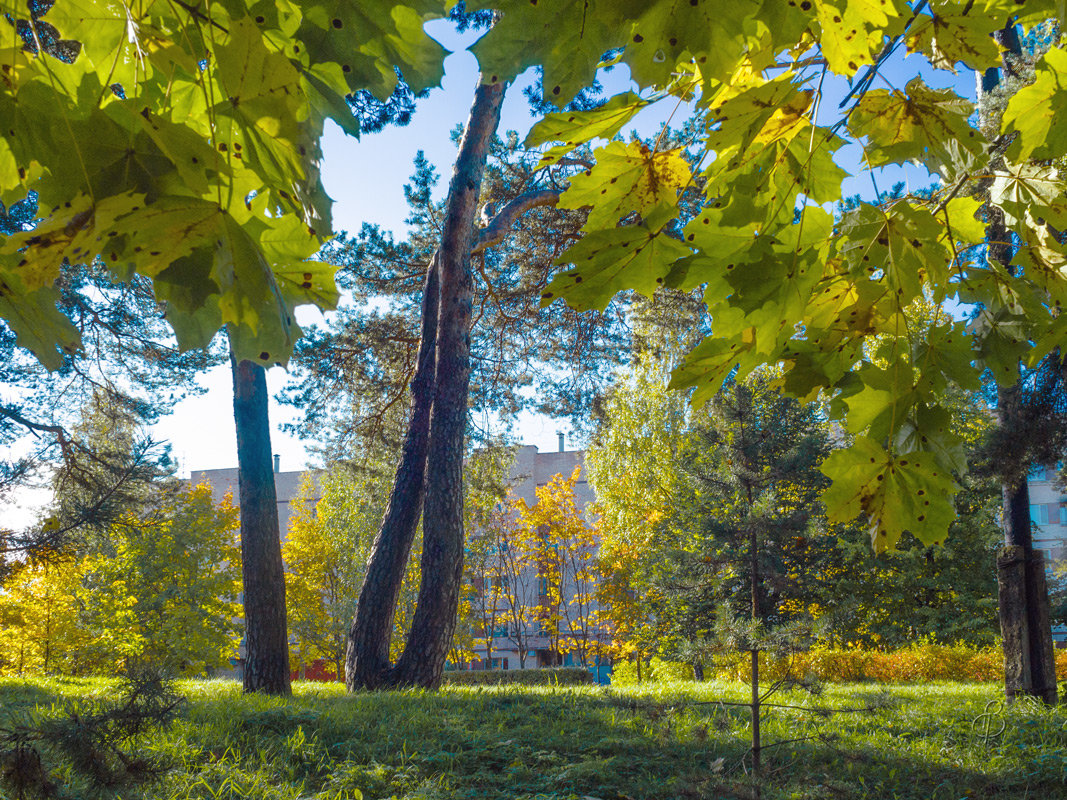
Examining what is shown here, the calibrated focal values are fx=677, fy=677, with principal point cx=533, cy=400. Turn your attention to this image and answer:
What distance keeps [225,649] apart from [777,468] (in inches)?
679

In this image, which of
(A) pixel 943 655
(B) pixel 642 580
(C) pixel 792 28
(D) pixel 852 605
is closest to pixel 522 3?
(C) pixel 792 28

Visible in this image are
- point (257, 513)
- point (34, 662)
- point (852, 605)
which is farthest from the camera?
point (34, 662)

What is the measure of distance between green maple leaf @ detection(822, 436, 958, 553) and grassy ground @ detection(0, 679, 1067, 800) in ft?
10.1

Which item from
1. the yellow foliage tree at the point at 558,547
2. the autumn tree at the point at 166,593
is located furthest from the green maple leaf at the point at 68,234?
the yellow foliage tree at the point at 558,547

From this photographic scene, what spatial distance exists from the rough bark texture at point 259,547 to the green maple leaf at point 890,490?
7653mm

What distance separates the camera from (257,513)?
812 cm

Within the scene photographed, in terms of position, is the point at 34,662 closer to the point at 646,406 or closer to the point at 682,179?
the point at 646,406

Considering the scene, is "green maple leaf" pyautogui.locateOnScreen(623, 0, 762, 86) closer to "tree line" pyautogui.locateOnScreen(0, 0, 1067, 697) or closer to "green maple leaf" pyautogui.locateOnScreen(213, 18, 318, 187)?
"tree line" pyautogui.locateOnScreen(0, 0, 1067, 697)

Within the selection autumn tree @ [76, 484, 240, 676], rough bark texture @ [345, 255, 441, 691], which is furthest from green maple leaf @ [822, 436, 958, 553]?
autumn tree @ [76, 484, 240, 676]

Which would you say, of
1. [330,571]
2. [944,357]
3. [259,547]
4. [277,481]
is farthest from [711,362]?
[277,481]

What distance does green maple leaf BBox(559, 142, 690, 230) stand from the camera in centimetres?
107

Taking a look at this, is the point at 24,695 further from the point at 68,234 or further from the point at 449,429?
the point at 68,234

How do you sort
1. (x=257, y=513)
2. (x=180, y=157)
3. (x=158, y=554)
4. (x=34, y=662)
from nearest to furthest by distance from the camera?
(x=180, y=157) → (x=257, y=513) → (x=34, y=662) → (x=158, y=554)

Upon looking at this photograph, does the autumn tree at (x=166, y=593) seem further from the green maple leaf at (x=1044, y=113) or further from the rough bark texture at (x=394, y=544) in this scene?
the green maple leaf at (x=1044, y=113)
